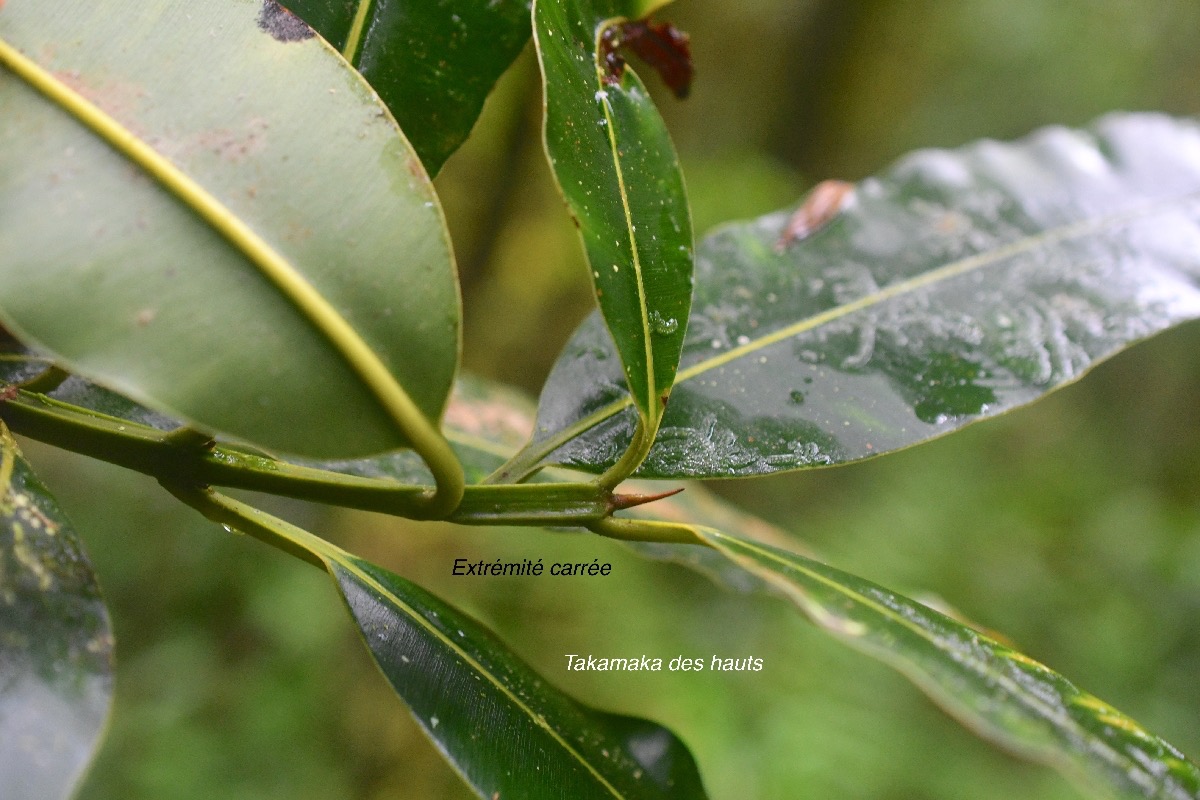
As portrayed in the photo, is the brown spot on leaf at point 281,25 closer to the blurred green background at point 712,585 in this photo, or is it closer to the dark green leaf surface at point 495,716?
the dark green leaf surface at point 495,716

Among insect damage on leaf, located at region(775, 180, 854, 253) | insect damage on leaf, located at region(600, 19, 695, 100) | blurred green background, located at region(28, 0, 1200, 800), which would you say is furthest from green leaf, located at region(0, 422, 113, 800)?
blurred green background, located at region(28, 0, 1200, 800)

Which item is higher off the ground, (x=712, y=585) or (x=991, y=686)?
(x=991, y=686)

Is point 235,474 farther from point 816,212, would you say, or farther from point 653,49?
point 816,212

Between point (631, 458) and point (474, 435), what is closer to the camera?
point (631, 458)

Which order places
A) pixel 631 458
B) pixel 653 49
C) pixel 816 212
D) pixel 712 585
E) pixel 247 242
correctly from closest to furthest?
pixel 247 242, pixel 631 458, pixel 653 49, pixel 816 212, pixel 712 585

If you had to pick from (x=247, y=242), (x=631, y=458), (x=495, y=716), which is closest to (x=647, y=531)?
(x=631, y=458)

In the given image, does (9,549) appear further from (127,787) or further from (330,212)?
(127,787)
